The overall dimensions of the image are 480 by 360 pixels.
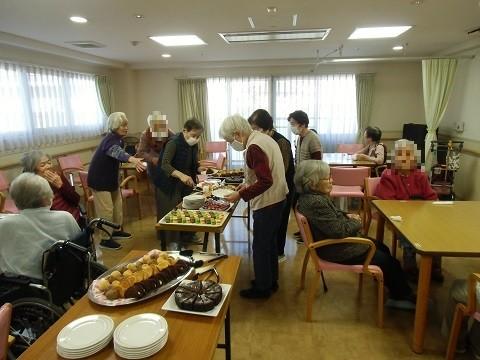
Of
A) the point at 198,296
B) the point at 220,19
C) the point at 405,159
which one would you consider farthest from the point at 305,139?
the point at 198,296

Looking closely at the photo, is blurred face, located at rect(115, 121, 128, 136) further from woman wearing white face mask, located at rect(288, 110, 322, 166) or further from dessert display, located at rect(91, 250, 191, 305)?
dessert display, located at rect(91, 250, 191, 305)

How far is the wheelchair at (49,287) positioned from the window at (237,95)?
496 cm

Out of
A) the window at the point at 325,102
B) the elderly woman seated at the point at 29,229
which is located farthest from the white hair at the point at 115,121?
the window at the point at 325,102

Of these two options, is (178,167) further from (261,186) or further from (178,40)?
(178,40)

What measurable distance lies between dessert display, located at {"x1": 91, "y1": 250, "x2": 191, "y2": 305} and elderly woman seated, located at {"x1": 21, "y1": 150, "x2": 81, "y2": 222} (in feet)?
4.29

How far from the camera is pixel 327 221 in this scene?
80.8 inches

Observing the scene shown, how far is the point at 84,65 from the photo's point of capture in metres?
5.53

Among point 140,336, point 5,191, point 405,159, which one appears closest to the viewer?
point 140,336

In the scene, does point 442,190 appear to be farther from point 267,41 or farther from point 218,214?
point 218,214

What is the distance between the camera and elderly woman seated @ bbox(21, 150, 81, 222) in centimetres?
226

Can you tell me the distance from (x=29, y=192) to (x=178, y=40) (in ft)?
10.2

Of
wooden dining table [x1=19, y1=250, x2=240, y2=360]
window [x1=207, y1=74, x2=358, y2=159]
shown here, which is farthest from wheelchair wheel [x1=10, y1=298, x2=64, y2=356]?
window [x1=207, y1=74, x2=358, y2=159]

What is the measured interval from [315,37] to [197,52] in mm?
1910

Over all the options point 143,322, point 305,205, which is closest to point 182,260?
point 143,322
